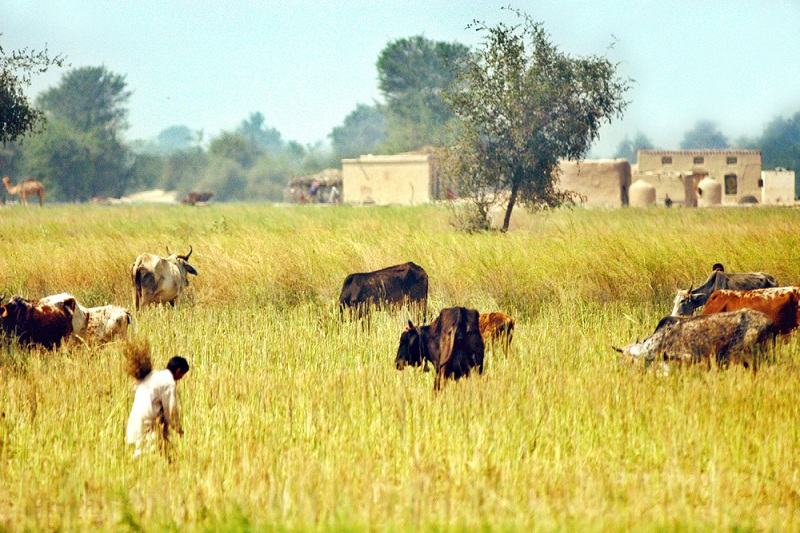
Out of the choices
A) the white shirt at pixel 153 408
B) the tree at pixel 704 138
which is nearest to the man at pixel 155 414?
the white shirt at pixel 153 408

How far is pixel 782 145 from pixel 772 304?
95.3 metres

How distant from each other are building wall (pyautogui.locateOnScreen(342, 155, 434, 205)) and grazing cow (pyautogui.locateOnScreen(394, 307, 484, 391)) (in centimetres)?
3782

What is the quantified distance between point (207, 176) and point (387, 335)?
86.6 m

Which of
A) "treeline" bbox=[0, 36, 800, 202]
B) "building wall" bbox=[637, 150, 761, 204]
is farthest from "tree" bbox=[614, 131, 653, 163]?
"building wall" bbox=[637, 150, 761, 204]

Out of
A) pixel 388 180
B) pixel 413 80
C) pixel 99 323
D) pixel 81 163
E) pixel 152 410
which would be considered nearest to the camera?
pixel 152 410

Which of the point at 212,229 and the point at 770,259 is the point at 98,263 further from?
the point at 770,259

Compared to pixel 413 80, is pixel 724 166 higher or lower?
lower

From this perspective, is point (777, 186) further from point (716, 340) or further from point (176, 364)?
point (176, 364)

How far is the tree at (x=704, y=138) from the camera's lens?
137250 millimetres

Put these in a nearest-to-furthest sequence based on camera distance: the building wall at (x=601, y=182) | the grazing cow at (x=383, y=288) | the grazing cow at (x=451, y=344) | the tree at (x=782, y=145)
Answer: the grazing cow at (x=451, y=344) < the grazing cow at (x=383, y=288) < the building wall at (x=601, y=182) < the tree at (x=782, y=145)

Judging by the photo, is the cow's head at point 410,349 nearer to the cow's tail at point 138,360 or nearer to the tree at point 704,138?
the cow's tail at point 138,360

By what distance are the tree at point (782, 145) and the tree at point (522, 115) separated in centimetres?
6251

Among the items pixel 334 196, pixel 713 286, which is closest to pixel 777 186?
pixel 334 196

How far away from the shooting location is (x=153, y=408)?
6531 millimetres
